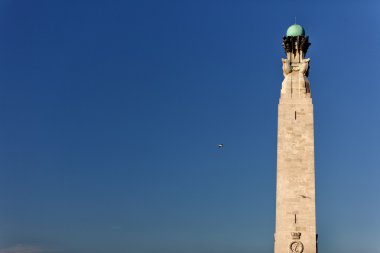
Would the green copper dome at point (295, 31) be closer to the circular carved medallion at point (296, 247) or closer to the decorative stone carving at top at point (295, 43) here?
Result: the decorative stone carving at top at point (295, 43)

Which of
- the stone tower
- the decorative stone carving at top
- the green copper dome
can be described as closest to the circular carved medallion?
the stone tower

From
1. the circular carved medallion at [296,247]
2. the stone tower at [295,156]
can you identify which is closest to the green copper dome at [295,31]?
the stone tower at [295,156]

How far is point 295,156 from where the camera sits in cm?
4691

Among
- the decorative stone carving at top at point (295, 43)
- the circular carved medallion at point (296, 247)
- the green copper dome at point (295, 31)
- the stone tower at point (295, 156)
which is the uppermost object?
the green copper dome at point (295, 31)

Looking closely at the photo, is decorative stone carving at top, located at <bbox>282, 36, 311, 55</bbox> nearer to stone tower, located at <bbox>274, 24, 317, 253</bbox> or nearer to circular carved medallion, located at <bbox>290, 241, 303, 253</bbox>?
stone tower, located at <bbox>274, 24, 317, 253</bbox>

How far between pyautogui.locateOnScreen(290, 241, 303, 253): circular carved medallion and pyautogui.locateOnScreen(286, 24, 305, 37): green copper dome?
53.7 feet

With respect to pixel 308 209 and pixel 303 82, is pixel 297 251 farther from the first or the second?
pixel 303 82

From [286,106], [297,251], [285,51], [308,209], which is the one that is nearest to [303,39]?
[285,51]

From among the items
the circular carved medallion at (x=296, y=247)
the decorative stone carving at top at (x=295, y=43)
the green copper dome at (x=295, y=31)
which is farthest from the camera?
the green copper dome at (x=295, y=31)

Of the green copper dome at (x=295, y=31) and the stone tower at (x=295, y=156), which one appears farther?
the green copper dome at (x=295, y=31)

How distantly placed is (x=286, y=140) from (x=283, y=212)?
18.1 feet

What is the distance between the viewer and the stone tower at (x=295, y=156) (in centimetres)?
4556

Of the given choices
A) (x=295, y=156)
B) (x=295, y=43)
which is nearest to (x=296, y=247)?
(x=295, y=156)

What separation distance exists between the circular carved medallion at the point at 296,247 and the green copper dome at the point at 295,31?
644 inches
